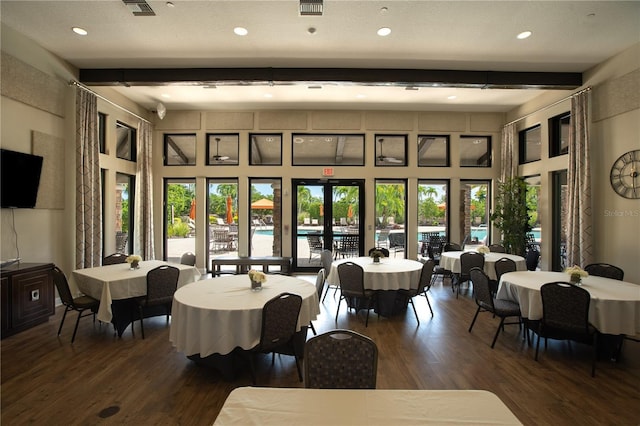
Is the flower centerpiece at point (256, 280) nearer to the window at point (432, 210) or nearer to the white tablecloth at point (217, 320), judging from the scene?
the white tablecloth at point (217, 320)

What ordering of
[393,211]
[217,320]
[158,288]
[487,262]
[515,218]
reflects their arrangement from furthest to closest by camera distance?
[393,211] → [515,218] → [487,262] → [158,288] → [217,320]

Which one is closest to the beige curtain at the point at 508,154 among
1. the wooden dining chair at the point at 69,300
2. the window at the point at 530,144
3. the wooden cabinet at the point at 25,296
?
the window at the point at 530,144

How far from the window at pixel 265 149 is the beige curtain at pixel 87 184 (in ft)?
11.2

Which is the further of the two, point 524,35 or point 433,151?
point 433,151

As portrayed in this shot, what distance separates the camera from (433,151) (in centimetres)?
838

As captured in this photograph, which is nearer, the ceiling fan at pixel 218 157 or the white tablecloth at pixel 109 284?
the white tablecloth at pixel 109 284

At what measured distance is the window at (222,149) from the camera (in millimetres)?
8266

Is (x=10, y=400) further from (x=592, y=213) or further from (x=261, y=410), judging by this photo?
(x=592, y=213)

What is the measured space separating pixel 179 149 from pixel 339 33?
564 centimetres

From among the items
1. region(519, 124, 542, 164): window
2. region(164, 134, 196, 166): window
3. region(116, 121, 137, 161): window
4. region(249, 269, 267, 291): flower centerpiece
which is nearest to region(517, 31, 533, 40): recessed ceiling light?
region(519, 124, 542, 164): window

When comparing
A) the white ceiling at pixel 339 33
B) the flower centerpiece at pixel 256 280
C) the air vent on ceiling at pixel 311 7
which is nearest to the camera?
the flower centerpiece at pixel 256 280

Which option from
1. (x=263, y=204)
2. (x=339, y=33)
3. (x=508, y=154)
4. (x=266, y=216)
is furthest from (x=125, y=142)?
(x=508, y=154)

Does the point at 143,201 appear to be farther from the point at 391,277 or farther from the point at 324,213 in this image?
the point at 391,277

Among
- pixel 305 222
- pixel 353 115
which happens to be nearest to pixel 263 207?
pixel 305 222
